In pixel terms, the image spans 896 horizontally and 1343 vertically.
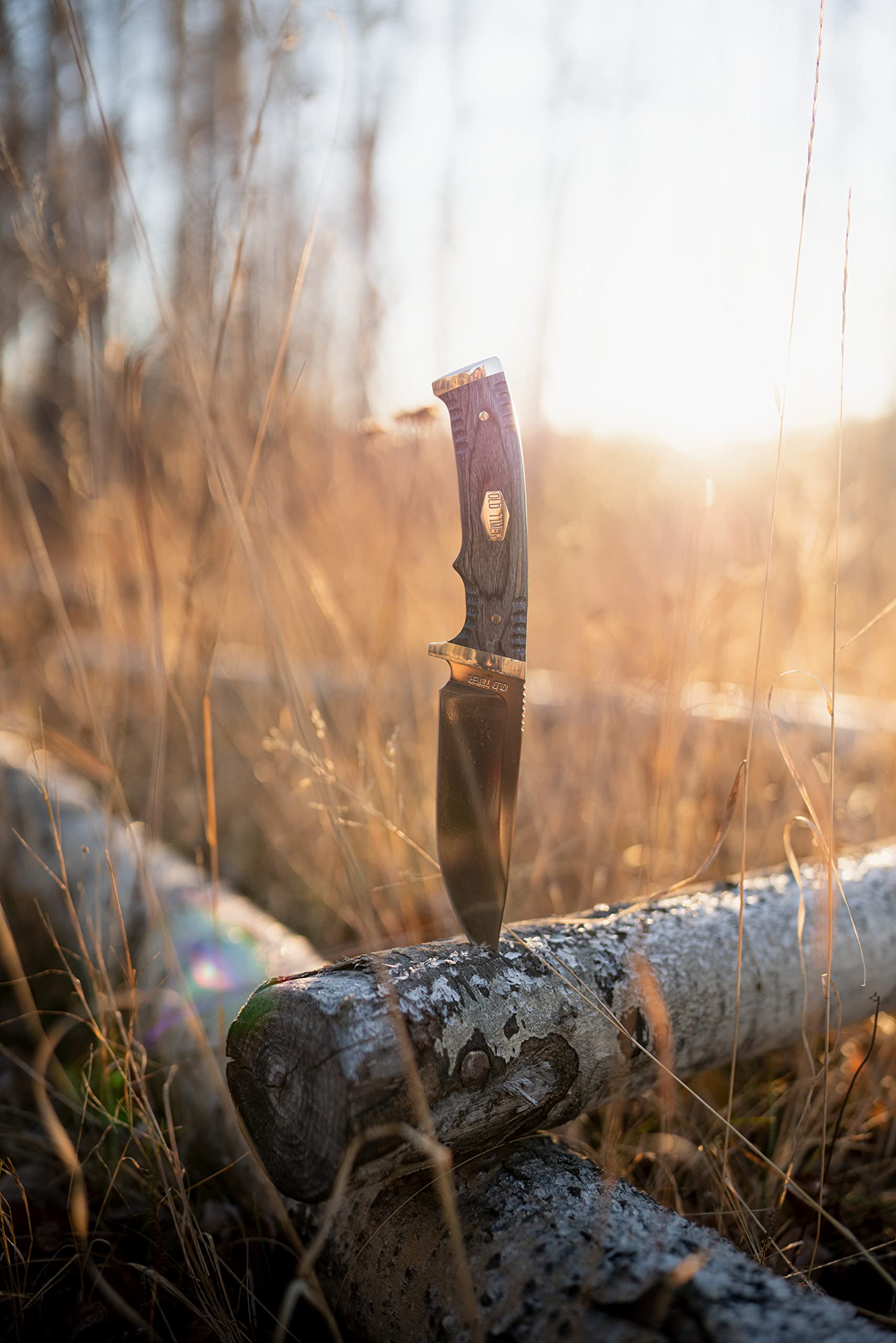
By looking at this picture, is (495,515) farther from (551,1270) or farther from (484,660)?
(551,1270)

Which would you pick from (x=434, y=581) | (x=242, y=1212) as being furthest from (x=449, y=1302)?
(x=434, y=581)

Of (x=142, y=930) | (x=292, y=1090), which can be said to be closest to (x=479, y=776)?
(x=292, y=1090)

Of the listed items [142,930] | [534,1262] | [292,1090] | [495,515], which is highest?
[495,515]

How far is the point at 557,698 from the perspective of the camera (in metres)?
3.29

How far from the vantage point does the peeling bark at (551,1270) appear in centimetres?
76

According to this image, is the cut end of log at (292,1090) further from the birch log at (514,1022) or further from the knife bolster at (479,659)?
the knife bolster at (479,659)

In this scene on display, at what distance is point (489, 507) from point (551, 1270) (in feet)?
3.20

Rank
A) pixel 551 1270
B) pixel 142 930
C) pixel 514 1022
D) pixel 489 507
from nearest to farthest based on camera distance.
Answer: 1. pixel 551 1270
2. pixel 514 1022
3. pixel 489 507
4. pixel 142 930

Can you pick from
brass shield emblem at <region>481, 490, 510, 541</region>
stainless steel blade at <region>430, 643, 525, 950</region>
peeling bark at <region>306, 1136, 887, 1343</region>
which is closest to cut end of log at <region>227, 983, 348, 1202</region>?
peeling bark at <region>306, 1136, 887, 1343</region>

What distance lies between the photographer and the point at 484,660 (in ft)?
3.82

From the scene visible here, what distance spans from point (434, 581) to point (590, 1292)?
2.34 m

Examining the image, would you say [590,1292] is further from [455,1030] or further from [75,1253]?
[75,1253]

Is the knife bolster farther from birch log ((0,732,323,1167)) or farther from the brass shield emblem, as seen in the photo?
birch log ((0,732,323,1167))

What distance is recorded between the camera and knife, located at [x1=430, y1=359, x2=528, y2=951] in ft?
3.60
